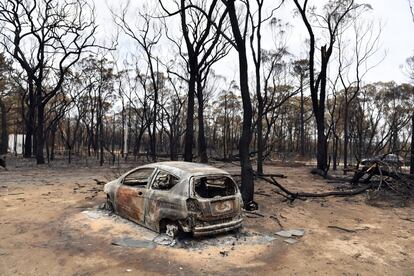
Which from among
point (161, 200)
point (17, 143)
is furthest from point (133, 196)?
point (17, 143)

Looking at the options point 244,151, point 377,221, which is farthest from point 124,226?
point 377,221

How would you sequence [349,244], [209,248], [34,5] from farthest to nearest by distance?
[34,5], [349,244], [209,248]

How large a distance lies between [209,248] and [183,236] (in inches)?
24.1

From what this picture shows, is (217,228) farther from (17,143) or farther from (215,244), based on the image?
(17,143)

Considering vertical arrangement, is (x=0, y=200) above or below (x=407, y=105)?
below

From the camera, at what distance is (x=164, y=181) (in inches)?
319

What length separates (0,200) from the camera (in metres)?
10.8

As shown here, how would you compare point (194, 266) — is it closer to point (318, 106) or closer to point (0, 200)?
point (0, 200)

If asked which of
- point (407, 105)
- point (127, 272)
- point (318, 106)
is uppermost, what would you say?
point (407, 105)

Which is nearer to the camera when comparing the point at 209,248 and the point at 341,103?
the point at 209,248

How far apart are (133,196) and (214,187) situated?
5.89ft

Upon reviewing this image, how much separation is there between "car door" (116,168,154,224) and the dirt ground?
0.24 meters

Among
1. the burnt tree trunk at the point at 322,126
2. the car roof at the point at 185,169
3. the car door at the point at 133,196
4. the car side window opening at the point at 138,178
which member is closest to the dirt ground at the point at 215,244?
the car door at the point at 133,196

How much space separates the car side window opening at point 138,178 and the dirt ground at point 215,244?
90cm
